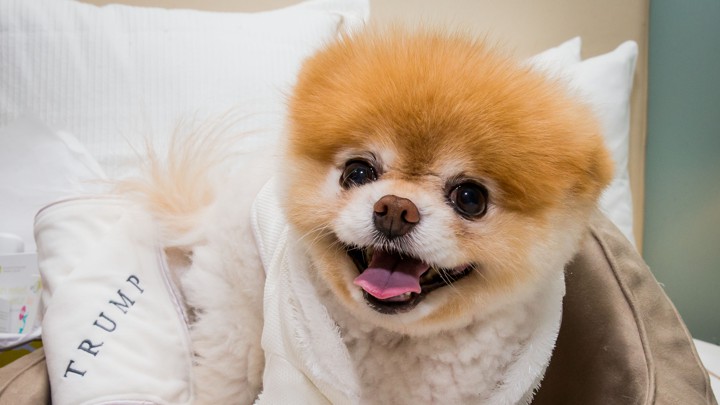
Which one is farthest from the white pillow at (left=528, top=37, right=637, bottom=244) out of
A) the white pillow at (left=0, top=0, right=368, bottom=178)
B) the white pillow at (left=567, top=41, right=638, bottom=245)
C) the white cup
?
the white cup

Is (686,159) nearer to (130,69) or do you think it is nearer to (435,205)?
(435,205)

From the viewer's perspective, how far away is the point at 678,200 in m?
1.42

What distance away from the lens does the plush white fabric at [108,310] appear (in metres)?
0.72

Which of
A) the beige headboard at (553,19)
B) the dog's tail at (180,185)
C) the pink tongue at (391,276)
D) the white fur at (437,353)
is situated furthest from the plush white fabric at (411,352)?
the beige headboard at (553,19)

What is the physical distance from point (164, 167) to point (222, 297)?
0.26 m

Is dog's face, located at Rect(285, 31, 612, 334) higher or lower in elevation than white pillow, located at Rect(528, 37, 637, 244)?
higher

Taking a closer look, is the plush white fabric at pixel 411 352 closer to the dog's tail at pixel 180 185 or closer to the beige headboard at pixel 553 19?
the dog's tail at pixel 180 185

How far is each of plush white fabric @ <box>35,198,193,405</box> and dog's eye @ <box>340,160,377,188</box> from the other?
1.34ft

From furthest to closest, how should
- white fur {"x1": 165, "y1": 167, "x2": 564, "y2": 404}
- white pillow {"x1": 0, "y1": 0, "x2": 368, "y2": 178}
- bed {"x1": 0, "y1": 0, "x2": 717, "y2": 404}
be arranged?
white pillow {"x1": 0, "y1": 0, "x2": 368, "y2": 178}, bed {"x1": 0, "y1": 0, "x2": 717, "y2": 404}, white fur {"x1": 165, "y1": 167, "x2": 564, "y2": 404}

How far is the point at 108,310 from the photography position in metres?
0.78

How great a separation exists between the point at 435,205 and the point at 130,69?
959mm

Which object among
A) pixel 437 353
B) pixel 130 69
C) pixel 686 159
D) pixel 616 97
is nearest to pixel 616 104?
pixel 616 97

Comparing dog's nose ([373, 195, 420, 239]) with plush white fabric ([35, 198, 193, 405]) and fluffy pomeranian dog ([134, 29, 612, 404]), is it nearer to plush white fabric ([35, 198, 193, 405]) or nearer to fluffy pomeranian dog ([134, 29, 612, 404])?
fluffy pomeranian dog ([134, 29, 612, 404])

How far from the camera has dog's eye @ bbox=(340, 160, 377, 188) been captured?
575 millimetres
